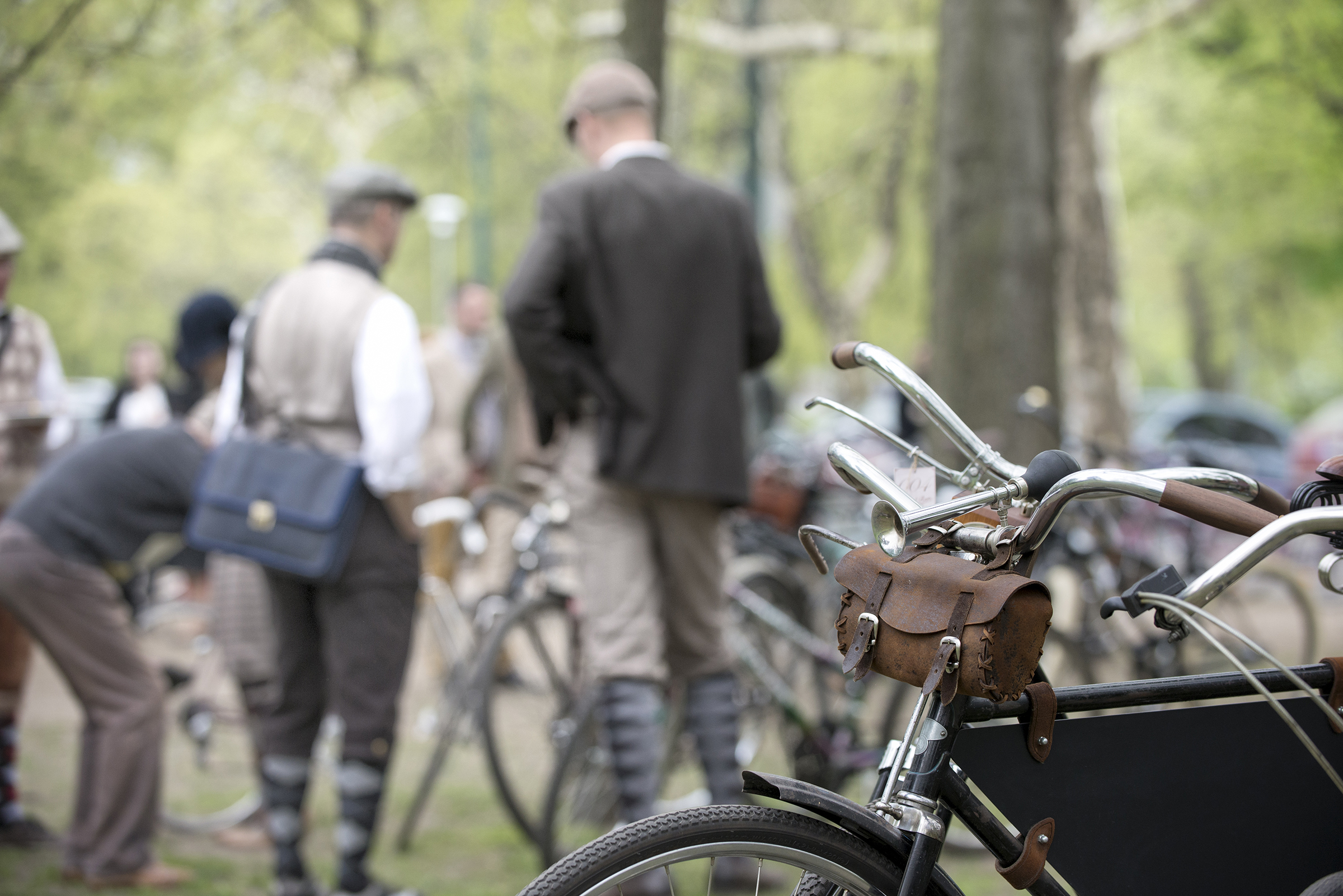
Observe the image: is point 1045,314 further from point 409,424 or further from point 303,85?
point 303,85

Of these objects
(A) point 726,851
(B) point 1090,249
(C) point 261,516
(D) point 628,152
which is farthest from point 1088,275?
(A) point 726,851

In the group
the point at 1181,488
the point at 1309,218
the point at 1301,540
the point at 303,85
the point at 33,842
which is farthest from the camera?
the point at 1309,218

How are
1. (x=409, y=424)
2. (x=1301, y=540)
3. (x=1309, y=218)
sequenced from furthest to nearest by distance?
(x=1309, y=218) < (x=1301, y=540) < (x=409, y=424)

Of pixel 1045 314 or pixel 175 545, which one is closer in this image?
pixel 175 545

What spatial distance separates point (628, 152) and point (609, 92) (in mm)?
187

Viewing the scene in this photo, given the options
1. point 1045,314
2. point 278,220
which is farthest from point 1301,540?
point 278,220

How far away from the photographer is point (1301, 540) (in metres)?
7.85

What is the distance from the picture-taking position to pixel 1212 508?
5.65ft

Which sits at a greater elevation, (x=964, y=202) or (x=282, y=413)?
(x=964, y=202)

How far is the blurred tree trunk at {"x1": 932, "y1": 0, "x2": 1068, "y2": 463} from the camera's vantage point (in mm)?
5547

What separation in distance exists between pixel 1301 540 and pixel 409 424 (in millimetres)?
6103

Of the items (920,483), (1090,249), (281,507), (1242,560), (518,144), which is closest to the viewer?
(1242,560)

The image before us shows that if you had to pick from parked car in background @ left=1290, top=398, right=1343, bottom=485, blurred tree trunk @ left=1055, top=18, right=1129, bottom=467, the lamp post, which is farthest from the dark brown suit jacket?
the lamp post

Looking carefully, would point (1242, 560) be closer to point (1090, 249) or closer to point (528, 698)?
point (528, 698)
